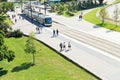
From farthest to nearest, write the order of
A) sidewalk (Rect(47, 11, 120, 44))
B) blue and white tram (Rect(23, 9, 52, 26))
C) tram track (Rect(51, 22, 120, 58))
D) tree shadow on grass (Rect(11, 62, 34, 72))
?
blue and white tram (Rect(23, 9, 52, 26)) < sidewalk (Rect(47, 11, 120, 44)) < tram track (Rect(51, 22, 120, 58)) < tree shadow on grass (Rect(11, 62, 34, 72))

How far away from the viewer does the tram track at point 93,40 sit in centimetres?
4396

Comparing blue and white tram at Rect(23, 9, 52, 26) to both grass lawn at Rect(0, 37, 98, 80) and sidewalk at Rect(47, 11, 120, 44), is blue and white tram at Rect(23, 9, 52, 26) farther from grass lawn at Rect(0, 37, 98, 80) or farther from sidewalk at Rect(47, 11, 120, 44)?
grass lawn at Rect(0, 37, 98, 80)

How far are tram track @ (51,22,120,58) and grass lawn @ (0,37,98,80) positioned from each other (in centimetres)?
830

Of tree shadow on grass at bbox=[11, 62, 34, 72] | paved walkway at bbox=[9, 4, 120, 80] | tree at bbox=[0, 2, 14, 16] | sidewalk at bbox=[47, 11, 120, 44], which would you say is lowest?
tree shadow on grass at bbox=[11, 62, 34, 72]

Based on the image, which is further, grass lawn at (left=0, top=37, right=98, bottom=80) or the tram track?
the tram track

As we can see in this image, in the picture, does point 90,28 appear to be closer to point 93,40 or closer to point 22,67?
point 93,40

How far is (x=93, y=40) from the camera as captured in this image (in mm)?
50844

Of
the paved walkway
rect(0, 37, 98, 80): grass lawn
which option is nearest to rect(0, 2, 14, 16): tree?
the paved walkway

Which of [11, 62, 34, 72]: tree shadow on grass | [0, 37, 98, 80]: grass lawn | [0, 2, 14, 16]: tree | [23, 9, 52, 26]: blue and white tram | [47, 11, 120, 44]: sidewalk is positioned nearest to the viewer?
[0, 37, 98, 80]: grass lawn

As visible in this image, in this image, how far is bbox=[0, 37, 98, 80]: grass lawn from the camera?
108ft

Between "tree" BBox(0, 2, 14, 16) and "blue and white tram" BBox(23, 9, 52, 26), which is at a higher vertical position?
"tree" BBox(0, 2, 14, 16)

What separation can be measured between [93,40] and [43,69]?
687 inches

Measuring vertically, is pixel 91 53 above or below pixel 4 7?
below

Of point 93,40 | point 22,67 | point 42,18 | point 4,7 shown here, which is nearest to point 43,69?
point 22,67
